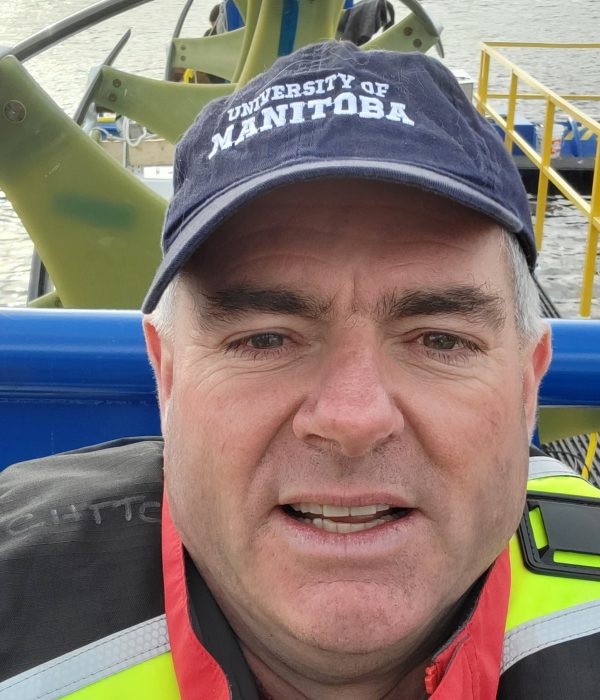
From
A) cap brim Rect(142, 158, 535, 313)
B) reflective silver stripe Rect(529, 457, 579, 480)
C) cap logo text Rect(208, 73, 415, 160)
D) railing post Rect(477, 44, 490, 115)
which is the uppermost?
cap logo text Rect(208, 73, 415, 160)

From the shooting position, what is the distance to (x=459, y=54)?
934 inches

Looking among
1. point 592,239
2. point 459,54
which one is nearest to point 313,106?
point 592,239

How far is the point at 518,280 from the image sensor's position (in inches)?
50.1

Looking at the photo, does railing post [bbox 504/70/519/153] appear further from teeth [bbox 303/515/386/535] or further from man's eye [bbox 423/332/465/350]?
teeth [bbox 303/515/386/535]

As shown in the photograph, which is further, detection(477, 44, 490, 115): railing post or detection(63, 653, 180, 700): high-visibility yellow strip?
detection(477, 44, 490, 115): railing post

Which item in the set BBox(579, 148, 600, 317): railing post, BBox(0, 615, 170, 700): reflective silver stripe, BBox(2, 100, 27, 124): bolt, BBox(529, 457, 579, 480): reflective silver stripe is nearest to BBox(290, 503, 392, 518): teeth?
BBox(0, 615, 170, 700): reflective silver stripe

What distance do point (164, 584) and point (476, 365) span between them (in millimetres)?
553

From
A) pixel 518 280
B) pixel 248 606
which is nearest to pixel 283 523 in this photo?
pixel 248 606

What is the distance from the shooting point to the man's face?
1091 mm

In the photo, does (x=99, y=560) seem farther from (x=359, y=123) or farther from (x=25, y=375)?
(x=359, y=123)

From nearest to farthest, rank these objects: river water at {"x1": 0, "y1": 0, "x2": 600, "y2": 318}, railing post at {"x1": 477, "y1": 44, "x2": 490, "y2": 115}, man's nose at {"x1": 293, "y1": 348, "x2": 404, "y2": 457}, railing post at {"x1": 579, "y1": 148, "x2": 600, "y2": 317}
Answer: man's nose at {"x1": 293, "y1": 348, "x2": 404, "y2": 457}, railing post at {"x1": 579, "y1": 148, "x2": 600, "y2": 317}, river water at {"x1": 0, "y1": 0, "x2": 600, "y2": 318}, railing post at {"x1": 477, "y1": 44, "x2": 490, "y2": 115}

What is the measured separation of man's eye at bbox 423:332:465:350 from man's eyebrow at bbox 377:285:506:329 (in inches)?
1.4

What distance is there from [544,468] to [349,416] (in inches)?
28.7

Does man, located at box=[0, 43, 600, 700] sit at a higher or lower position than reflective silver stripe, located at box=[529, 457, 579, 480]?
higher
